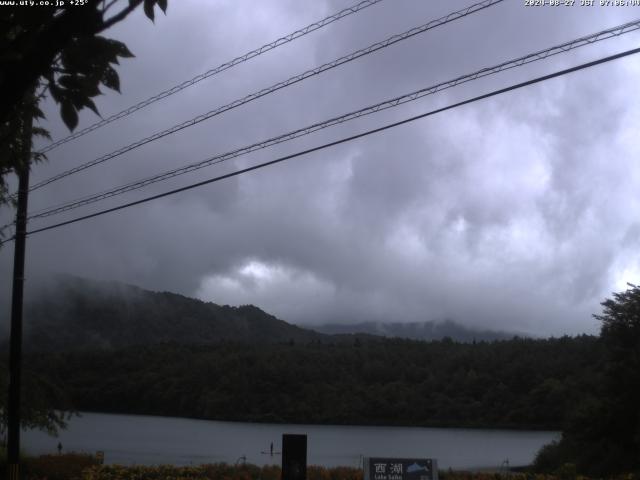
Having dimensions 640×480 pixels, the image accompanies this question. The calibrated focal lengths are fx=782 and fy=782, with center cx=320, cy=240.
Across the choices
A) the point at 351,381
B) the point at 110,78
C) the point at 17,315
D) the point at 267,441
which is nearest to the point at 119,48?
the point at 110,78

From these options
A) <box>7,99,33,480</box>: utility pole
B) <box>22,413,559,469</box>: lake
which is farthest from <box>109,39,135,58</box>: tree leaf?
<box>22,413,559,469</box>: lake

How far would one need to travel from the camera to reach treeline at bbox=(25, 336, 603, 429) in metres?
61.3

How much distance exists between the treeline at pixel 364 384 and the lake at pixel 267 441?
1.64m

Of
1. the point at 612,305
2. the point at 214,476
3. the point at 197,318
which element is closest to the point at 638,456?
the point at 612,305

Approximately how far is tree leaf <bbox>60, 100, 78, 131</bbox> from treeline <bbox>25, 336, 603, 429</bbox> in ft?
169

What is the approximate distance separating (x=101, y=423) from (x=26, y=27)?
6470 cm

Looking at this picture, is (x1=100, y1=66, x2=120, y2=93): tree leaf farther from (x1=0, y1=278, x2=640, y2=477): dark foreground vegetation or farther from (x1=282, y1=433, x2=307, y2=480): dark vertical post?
(x1=0, y1=278, x2=640, y2=477): dark foreground vegetation

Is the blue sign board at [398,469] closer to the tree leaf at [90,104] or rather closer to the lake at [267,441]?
the tree leaf at [90,104]

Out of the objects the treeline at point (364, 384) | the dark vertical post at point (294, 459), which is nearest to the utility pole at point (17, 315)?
the dark vertical post at point (294, 459)

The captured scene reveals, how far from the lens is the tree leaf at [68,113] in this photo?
3.63m

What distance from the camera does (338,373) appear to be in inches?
2948

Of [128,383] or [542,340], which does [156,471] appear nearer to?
[128,383]

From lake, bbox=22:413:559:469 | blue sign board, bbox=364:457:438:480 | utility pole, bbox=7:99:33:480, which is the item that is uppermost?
utility pole, bbox=7:99:33:480

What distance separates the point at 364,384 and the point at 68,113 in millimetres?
72441
